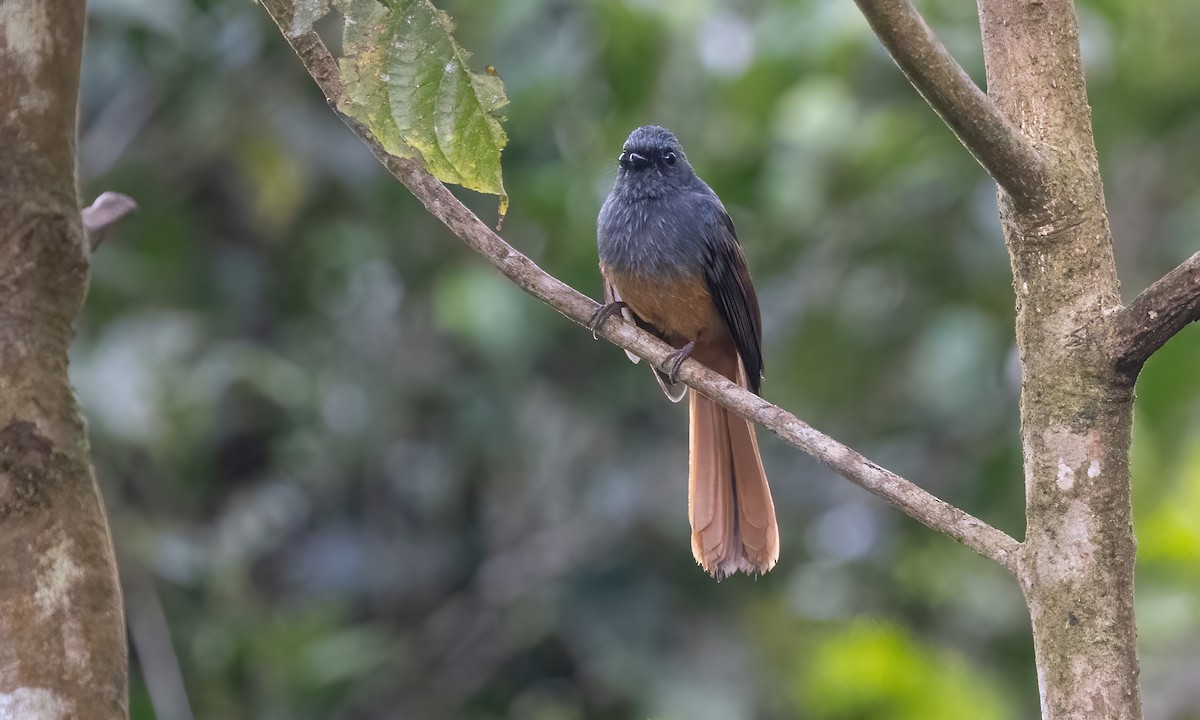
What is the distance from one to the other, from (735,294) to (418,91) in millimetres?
2069

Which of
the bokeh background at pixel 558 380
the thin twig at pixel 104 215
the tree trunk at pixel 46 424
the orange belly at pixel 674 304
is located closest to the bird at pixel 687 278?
the orange belly at pixel 674 304

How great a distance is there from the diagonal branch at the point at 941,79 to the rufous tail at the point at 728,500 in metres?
1.55

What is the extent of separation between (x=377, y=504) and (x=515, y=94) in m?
1.60

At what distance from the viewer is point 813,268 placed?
4.49 meters

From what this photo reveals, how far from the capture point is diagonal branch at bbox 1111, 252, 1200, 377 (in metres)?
1.59

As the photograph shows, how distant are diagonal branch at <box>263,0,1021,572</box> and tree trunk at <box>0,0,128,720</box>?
1.26 feet

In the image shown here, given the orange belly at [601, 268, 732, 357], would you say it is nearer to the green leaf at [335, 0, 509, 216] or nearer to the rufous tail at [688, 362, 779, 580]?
the rufous tail at [688, 362, 779, 580]

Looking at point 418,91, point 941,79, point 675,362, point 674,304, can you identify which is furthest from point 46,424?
point 674,304

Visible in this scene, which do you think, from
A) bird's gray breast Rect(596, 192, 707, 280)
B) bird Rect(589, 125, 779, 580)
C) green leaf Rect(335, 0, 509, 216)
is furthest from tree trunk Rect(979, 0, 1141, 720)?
bird's gray breast Rect(596, 192, 707, 280)

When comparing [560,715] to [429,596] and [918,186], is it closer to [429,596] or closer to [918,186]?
[429,596]

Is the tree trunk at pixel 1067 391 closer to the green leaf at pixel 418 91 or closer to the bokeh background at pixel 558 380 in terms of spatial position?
the green leaf at pixel 418 91

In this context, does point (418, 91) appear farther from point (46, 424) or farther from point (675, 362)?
point (675, 362)

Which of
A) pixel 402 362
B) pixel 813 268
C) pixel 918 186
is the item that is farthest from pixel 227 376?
pixel 918 186

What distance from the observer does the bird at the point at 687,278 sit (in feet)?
12.1
